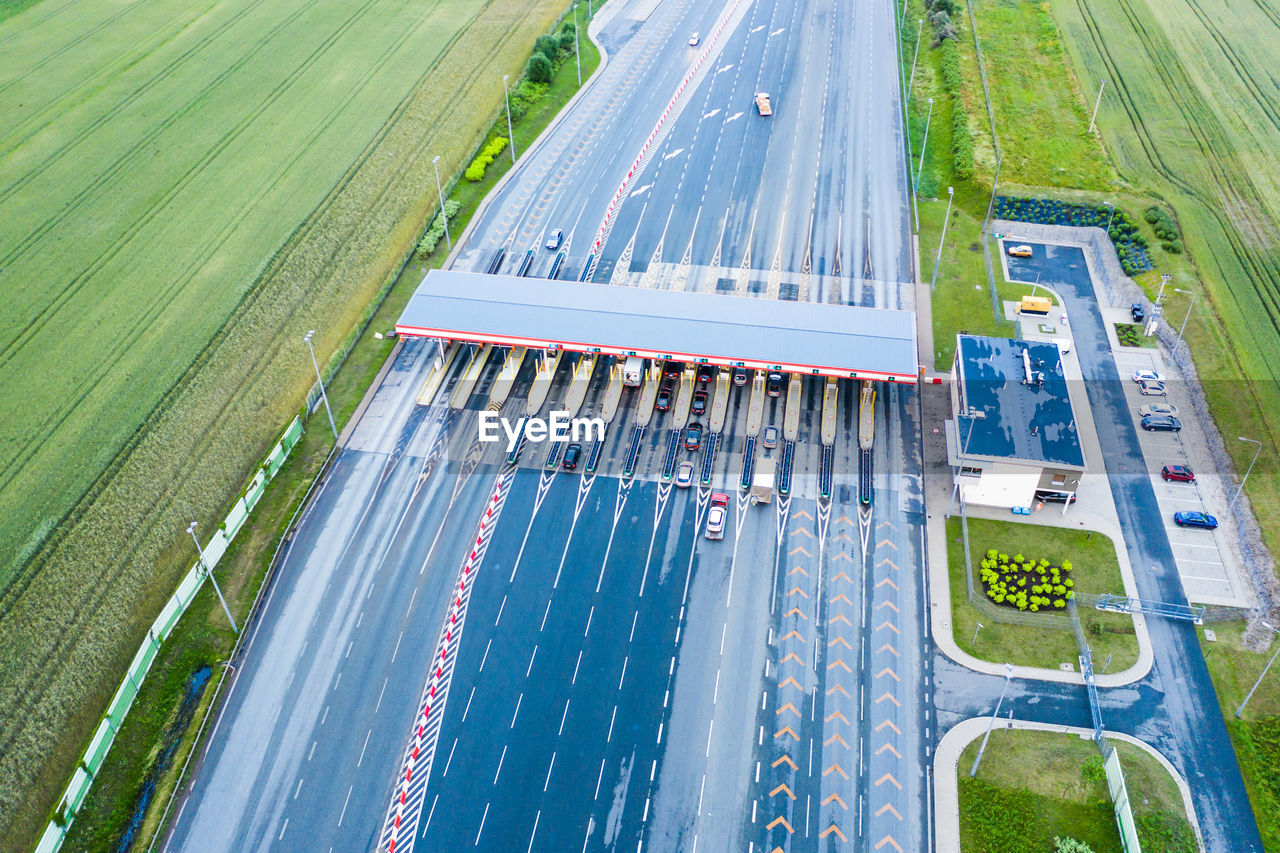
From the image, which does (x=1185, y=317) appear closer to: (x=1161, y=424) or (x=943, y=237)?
(x=1161, y=424)

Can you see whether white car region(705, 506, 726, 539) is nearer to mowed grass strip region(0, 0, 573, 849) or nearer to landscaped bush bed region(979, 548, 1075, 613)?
landscaped bush bed region(979, 548, 1075, 613)

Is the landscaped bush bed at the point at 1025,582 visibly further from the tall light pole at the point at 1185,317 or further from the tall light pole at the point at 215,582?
the tall light pole at the point at 215,582

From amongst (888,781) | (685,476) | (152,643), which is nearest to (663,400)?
(685,476)

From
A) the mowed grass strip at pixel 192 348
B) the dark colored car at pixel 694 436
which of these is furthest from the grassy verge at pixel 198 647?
the dark colored car at pixel 694 436

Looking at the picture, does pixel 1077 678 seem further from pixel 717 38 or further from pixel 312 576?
pixel 717 38

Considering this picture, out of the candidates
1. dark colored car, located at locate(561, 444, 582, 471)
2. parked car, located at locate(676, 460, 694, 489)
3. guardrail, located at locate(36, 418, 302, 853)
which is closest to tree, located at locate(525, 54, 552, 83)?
guardrail, located at locate(36, 418, 302, 853)

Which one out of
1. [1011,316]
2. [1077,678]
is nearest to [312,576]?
[1077,678]
